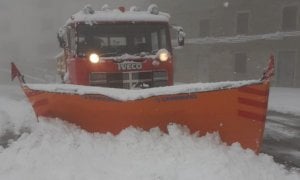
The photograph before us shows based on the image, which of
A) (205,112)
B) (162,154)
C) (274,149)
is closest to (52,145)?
(162,154)

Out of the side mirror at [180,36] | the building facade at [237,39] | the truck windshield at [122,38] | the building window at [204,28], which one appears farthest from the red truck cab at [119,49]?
the building window at [204,28]

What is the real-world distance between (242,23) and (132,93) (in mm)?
23123

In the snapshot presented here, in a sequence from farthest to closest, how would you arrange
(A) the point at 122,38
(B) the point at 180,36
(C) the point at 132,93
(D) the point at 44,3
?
(D) the point at 44,3 < (B) the point at 180,36 < (A) the point at 122,38 < (C) the point at 132,93

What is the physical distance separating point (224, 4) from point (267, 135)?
20764 millimetres

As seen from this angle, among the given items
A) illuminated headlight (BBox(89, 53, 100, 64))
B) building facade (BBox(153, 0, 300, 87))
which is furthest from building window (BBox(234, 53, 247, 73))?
illuminated headlight (BBox(89, 53, 100, 64))

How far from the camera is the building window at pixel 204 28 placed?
1159 inches

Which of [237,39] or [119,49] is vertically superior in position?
[119,49]

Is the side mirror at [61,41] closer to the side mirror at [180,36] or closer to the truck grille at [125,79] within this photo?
the truck grille at [125,79]

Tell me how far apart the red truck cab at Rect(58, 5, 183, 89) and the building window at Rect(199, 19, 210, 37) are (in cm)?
2248

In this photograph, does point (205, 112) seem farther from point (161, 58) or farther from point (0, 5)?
point (0, 5)

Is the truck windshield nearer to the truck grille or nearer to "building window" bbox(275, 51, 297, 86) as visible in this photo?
the truck grille

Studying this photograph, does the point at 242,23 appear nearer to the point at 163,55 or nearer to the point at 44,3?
the point at 163,55

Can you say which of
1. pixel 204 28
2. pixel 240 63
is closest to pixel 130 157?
pixel 240 63

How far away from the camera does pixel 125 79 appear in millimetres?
7141
